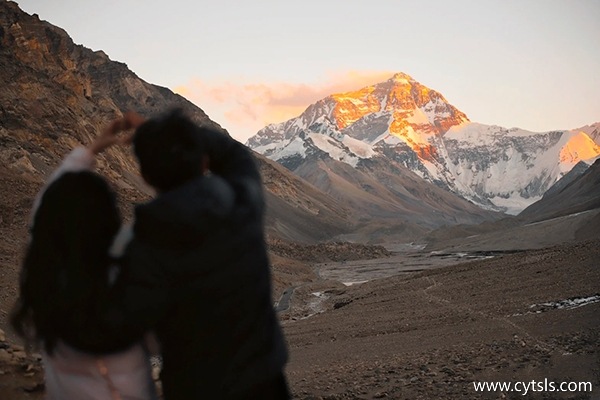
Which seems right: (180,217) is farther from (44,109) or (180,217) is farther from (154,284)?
(44,109)

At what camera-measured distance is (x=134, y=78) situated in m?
123

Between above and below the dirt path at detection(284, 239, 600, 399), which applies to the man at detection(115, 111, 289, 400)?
above

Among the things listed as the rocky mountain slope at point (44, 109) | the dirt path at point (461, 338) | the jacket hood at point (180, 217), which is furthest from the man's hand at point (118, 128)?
the rocky mountain slope at point (44, 109)

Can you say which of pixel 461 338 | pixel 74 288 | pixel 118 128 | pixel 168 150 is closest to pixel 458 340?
pixel 461 338

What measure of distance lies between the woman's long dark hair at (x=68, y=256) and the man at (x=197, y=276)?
13 centimetres

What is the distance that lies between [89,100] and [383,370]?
74.6 metres

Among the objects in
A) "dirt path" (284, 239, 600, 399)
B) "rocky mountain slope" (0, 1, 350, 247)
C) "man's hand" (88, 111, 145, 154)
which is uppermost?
"rocky mountain slope" (0, 1, 350, 247)

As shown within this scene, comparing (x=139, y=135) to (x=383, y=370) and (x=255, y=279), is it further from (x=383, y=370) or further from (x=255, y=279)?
(x=383, y=370)

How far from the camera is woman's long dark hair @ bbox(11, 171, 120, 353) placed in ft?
7.85

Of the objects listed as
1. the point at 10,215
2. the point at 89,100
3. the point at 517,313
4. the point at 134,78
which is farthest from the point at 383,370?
the point at 134,78

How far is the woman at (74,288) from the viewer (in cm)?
240

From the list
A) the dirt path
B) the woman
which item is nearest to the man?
the woman

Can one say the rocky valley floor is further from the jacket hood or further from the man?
the jacket hood

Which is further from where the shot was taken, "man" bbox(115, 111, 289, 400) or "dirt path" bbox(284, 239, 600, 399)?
"dirt path" bbox(284, 239, 600, 399)
